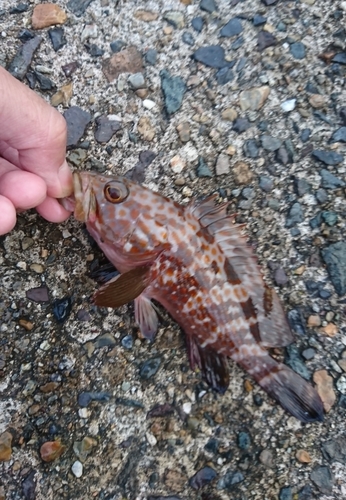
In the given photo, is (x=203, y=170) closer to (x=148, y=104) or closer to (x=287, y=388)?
(x=148, y=104)

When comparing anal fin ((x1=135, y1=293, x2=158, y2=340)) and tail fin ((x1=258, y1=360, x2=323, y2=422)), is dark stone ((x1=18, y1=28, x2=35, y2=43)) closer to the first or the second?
anal fin ((x1=135, y1=293, x2=158, y2=340))

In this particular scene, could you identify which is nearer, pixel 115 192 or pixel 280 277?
pixel 115 192

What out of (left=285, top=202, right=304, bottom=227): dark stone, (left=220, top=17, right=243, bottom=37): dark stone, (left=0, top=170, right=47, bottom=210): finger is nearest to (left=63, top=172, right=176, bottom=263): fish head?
(left=0, top=170, right=47, bottom=210): finger

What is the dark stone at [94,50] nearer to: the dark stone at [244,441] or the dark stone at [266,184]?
the dark stone at [266,184]

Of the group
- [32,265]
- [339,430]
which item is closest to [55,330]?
[32,265]

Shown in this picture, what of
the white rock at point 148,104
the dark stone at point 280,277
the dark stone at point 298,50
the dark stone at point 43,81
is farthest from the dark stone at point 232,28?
the dark stone at point 280,277

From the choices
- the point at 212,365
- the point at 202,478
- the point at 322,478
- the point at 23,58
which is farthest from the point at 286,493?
the point at 23,58

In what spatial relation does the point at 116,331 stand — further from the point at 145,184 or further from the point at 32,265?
the point at 145,184
